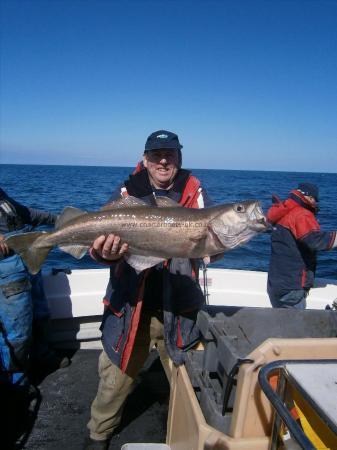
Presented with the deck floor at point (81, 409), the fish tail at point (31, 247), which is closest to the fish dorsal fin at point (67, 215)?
the fish tail at point (31, 247)

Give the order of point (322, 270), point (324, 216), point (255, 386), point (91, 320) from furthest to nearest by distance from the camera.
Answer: point (324, 216), point (322, 270), point (91, 320), point (255, 386)

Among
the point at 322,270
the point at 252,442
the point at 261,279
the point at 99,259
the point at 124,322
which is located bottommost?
the point at 322,270

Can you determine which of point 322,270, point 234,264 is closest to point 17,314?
point 234,264

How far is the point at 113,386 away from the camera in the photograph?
368 centimetres

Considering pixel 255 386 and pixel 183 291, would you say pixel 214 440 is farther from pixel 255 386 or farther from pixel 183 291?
pixel 183 291

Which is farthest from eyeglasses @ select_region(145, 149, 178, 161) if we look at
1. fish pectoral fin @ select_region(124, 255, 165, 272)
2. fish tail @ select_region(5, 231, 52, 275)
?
fish tail @ select_region(5, 231, 52, 275)

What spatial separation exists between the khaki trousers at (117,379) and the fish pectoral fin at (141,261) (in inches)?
25.1

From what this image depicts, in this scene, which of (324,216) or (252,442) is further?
(324,216)

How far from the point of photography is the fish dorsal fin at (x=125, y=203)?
355 centimetres

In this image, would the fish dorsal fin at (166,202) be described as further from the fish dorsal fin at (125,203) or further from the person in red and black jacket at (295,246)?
the person in red and black jacket at (295,246)

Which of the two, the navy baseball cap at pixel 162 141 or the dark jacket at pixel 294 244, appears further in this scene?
the dark jacket at pixel 294 244

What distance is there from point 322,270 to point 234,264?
306cm

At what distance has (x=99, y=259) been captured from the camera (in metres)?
3.63

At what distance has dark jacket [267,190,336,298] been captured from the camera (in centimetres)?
600
